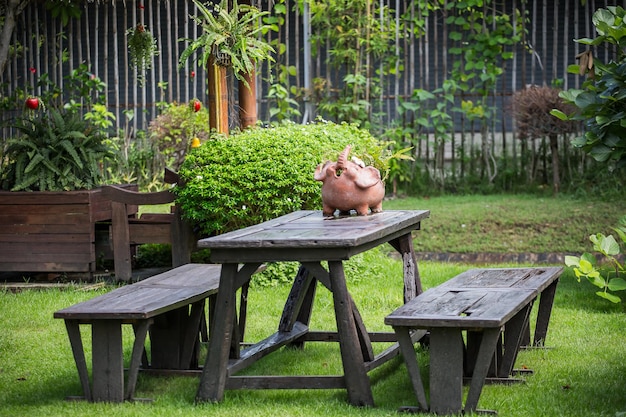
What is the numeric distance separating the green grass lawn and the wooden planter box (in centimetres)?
39

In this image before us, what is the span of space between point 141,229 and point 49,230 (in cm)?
82

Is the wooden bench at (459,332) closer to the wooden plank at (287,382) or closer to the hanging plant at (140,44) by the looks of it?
the wooden plank at (287,382)

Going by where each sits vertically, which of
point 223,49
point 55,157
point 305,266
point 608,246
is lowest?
point 608,246

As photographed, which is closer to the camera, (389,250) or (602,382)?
(602,382)

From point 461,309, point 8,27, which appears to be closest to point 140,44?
point 8,27

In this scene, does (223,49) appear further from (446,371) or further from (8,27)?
(446,371)

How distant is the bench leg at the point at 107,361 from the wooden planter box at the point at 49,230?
11.9ft

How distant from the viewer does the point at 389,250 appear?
10078 mm

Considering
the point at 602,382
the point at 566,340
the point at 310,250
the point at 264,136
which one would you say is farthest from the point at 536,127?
the point at 310,250

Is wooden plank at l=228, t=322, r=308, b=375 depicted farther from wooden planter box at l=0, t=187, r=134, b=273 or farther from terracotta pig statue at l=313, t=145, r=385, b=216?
wooden planter box at l=0, t=187, r=134, b=273

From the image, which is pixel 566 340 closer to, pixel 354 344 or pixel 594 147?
pixel 594 147

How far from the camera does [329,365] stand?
5637 mm

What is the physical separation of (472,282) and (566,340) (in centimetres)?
101

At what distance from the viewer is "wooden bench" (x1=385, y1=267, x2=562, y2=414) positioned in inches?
171
